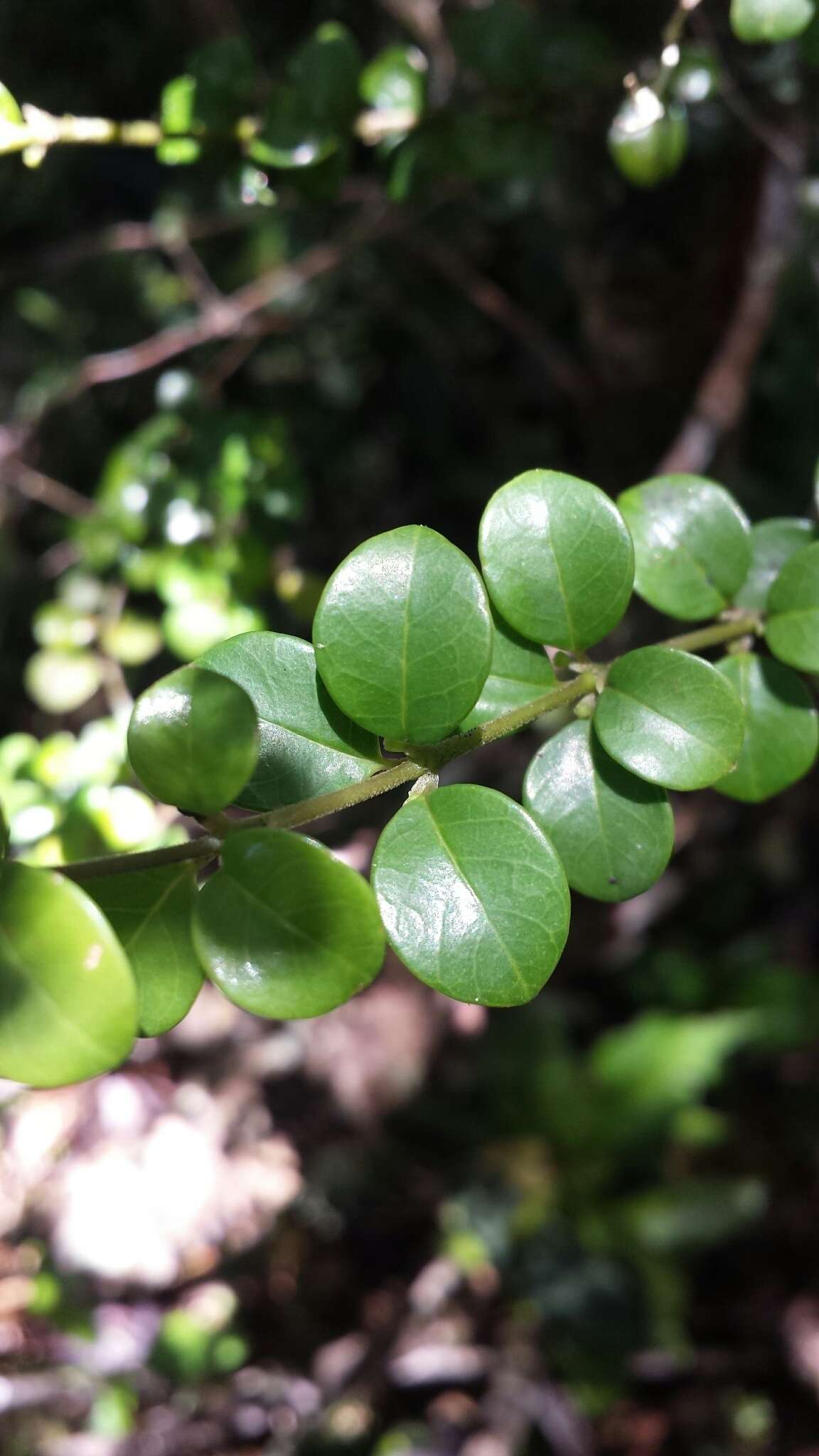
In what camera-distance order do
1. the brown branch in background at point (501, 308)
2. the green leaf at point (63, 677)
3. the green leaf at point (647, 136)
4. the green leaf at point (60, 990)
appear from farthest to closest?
the brown branch in background at point (501, 308) → the green leaf at point (63, 677) → the green leaf at point (647, 136) → the green leaf at point (60, 990)

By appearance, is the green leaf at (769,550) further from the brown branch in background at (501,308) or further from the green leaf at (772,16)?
the brown branch in background at (501,308)

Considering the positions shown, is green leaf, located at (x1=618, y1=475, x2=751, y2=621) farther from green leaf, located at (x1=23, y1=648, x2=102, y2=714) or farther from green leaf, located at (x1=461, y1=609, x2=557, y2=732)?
green leaf, located at (x1=23, y1=648, x2=102, y2=714)

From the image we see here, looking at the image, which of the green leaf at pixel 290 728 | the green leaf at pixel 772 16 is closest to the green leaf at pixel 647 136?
the green leaf at pixel 772 16

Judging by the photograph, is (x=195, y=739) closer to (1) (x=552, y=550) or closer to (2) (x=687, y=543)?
(1) (x=552, y=550)

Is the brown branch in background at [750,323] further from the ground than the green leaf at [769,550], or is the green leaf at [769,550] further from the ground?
the green leaf at [769,550]

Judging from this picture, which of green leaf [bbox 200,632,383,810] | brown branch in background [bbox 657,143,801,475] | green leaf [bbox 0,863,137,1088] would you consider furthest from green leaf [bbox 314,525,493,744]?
brown branch in background [bbox 657,143,801,475]

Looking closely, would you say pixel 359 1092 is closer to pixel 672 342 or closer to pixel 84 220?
pixel 672 342

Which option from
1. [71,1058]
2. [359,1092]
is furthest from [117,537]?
[359,1092]
